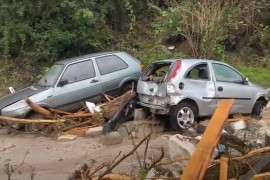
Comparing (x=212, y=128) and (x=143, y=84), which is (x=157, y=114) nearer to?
(x=143, y=84)

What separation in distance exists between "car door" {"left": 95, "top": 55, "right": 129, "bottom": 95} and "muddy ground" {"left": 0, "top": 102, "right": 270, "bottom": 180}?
1.96 metres

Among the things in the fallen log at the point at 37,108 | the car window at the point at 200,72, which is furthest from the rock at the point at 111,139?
the car window at the point at 200,72

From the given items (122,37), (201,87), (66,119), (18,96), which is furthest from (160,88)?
(122,37)

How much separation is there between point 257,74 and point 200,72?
5079 millimetres

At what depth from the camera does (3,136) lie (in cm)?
1163

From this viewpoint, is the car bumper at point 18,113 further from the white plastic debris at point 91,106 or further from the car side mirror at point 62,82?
the white plastic debris at point 91,106

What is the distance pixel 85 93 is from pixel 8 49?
651 cm

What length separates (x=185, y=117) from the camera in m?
10.7

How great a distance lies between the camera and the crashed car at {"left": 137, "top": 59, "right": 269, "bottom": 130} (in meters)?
10.5

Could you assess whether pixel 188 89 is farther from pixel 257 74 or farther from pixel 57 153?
pixel 257 74

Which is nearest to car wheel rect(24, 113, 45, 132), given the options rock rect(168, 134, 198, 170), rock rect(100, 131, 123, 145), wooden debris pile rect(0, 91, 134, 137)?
wooden debris pile rect(0, 91, 134, 137)

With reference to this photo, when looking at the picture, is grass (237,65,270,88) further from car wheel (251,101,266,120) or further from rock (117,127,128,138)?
rock (117,127,128,138)

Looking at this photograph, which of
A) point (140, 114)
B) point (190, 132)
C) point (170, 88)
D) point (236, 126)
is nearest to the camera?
point (236, 126)

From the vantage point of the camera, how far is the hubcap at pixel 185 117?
1063cm
